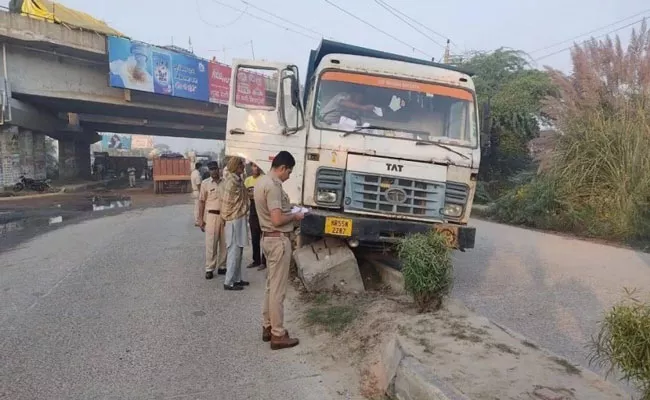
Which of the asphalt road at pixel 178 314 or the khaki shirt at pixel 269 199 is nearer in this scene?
the asphalt road at pixel 178 314

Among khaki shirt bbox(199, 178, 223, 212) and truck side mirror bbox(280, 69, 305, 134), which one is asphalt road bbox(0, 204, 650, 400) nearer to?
khaki shirt bbox(199, 178, 223, 212)

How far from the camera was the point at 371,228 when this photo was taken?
570 cm

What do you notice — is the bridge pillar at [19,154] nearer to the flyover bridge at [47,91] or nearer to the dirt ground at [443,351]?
the flyover bridge at [47,91]

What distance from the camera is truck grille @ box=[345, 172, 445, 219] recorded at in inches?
231

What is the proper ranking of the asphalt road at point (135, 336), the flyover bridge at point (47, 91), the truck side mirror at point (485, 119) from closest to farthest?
the asphalt road at point (135, 336) → the truck side mirror at point (485, 119) → the flyover bridge at point (47, 91)

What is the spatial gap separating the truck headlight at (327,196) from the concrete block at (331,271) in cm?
63

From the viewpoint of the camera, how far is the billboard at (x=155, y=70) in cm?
2320

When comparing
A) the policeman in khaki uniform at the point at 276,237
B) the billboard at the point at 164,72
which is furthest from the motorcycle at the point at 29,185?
the policeman in khaki uniform at the point at 276,237

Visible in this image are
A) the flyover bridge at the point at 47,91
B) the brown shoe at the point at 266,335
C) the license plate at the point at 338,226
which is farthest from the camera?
the flyover bridge at the point at 47,91

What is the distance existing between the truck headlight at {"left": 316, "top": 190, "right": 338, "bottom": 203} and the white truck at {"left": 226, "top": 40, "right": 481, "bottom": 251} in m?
0.01

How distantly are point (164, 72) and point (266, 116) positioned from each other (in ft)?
70.7

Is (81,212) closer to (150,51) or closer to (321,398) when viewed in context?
(150,51)

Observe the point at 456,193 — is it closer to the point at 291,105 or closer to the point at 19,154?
the point at 291,105

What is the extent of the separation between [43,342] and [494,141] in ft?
56.6
